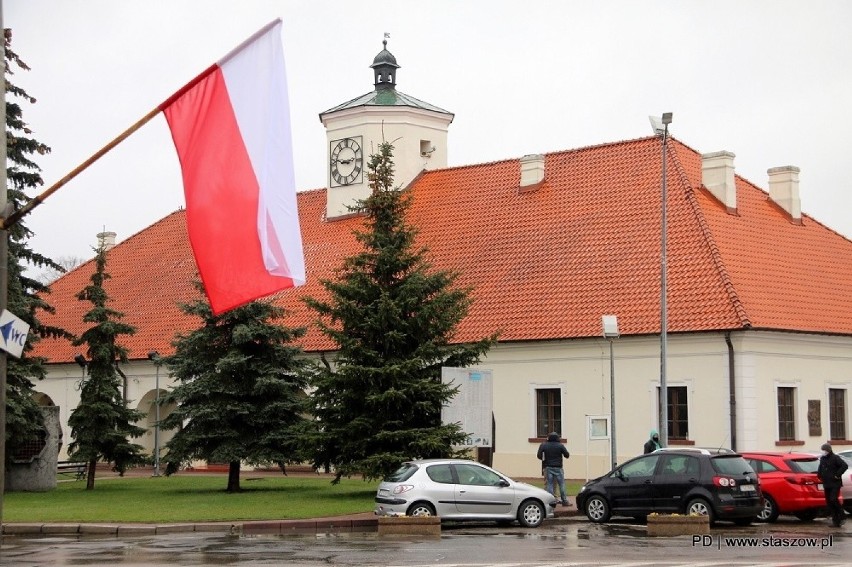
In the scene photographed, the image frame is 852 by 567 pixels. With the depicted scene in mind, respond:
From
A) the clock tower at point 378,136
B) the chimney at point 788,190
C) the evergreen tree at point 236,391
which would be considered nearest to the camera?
the evergreen tree at point 236,391

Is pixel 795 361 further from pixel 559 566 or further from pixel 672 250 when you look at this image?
pixel 559 566

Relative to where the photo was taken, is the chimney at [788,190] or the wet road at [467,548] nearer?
the wet road at [467,548]

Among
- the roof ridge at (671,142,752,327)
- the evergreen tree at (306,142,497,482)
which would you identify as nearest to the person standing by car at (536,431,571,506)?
the evergreen tree at (306,142,497,482)

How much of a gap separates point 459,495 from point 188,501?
27.5ft

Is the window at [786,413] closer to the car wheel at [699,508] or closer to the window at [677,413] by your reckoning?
the window at [677,413]

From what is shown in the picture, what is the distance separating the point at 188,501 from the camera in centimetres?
3123

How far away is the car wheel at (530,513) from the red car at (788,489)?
14.4ft

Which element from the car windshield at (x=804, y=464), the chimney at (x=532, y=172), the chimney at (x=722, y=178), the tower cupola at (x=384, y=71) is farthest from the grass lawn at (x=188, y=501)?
the tower cupola at (x=384, y=71)

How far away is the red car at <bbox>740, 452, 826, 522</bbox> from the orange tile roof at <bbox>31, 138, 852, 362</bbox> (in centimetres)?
925

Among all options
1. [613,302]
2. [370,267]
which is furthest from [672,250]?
[370,267]

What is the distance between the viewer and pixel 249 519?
2600cm

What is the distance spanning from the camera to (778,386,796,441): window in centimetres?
3772

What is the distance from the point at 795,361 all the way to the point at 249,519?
1903cm

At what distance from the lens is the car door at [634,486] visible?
26.2 m
